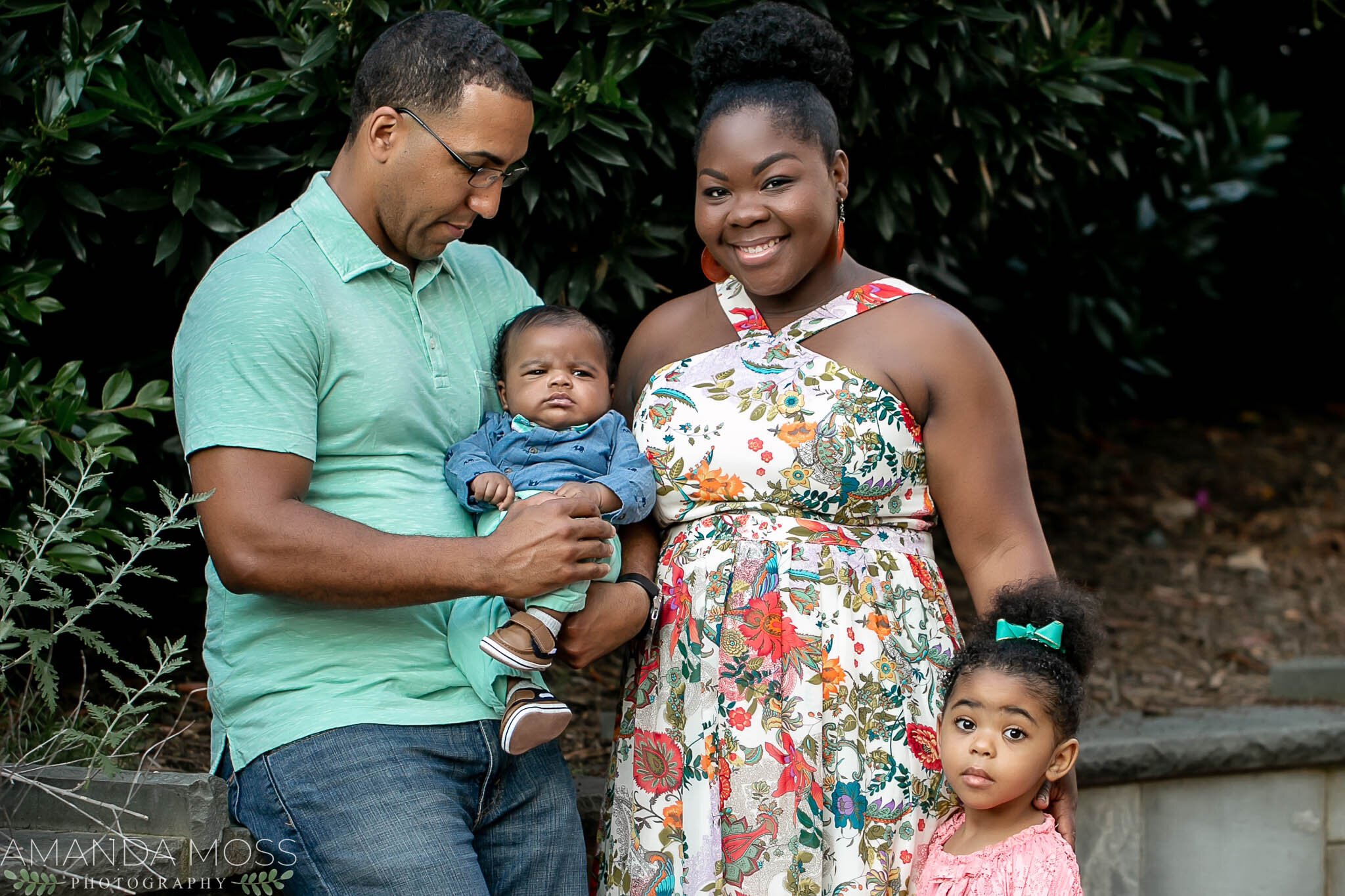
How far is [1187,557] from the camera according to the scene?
604cm

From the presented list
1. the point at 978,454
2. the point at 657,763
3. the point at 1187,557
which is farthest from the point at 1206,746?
the point at 1187,557

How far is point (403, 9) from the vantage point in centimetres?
341

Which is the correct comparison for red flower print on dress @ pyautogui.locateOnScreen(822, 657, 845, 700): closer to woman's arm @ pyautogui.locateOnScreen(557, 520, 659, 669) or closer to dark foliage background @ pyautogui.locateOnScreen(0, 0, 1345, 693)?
woman's arm @ pyautogui.locateOnScreen(557, 520, 659, 669)

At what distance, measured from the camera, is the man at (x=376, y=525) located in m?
2.41

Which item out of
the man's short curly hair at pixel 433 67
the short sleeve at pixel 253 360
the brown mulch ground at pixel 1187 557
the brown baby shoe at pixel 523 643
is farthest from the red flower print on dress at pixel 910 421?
the brown mulch ground at pixel 1187 557

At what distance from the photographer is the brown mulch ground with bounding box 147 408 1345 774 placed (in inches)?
186

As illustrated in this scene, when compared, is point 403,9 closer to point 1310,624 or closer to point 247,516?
point 247,516

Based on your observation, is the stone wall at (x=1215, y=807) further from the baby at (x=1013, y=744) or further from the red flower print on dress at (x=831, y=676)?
the red flower print on dress at (x=831, y=676)

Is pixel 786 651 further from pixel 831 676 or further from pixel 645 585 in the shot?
pixel 645 585

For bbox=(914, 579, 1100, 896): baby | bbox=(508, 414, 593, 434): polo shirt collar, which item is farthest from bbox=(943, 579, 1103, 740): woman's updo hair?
bbox=(508, 414, 593, 434): polo shirt collar

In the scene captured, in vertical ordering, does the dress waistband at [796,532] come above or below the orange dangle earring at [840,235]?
below

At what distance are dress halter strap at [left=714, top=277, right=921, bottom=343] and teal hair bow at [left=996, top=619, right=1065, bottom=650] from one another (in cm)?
71

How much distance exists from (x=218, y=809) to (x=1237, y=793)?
296 centimetres

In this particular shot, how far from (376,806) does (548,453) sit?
78 cm
